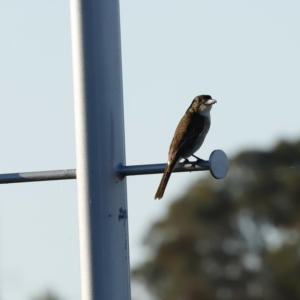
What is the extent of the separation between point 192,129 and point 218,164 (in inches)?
132

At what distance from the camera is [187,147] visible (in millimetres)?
7578

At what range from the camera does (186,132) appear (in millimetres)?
7824

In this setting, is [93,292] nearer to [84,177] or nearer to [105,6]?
[84,177]

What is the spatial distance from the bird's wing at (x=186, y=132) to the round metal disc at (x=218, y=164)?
98.0 inches

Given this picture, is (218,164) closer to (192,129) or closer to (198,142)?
(198,142)

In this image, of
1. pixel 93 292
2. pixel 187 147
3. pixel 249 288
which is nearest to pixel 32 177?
pixel 93 292

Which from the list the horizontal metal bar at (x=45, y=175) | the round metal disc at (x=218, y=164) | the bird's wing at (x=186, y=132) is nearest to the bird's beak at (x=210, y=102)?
the bird's wing at (x=186, y=132)

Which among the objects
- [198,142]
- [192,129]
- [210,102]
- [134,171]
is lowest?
[134,171]

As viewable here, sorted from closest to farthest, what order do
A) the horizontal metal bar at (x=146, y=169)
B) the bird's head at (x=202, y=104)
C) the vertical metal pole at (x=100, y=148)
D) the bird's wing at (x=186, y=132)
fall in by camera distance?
the vertical metal pole at (x=100, y=148) → the horizontal metal bar at (x=146, y=169) → the bird's wing at (x=186, y=132) → the bird's head at (x=202, y=104)

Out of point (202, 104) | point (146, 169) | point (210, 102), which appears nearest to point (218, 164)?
point (146, 169)

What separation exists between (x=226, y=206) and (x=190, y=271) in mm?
2294

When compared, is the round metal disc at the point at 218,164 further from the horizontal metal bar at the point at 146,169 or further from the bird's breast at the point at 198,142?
the bird's breast at the point at 198,142

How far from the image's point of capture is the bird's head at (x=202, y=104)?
27.0ft

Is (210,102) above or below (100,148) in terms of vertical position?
above
